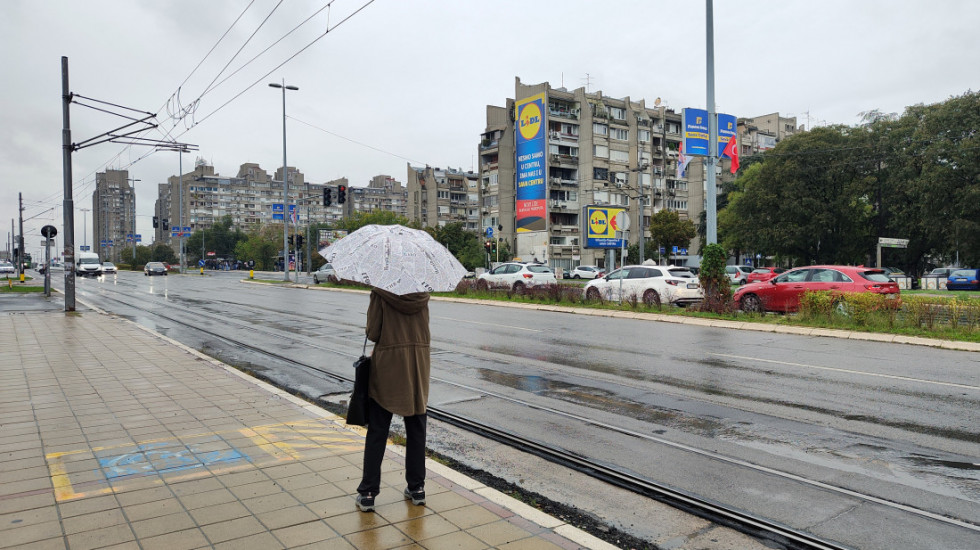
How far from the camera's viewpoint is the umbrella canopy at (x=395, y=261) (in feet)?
12.3

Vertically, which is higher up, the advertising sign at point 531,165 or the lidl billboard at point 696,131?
the advertising sign at point 531,165

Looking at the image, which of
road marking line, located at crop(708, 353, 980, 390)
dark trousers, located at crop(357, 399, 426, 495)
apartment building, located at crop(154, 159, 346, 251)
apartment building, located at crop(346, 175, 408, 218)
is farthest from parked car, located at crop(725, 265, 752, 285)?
apartment building, located at crop(346, 175, 408, 218)

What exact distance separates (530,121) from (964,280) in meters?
38.8

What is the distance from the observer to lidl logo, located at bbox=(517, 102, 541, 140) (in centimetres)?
6222

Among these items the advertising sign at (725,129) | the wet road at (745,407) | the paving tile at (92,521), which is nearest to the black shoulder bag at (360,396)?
the paving tile at (92,521)

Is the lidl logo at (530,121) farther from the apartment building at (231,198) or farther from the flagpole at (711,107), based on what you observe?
the apartment building at (231,198)

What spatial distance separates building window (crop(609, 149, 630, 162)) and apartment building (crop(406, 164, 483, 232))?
3313cm

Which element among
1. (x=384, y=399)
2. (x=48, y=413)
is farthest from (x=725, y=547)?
(x=48, y=413)

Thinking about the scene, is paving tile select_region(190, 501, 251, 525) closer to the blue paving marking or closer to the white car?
the blue paving marking

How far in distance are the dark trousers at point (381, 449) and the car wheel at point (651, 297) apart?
1738cm

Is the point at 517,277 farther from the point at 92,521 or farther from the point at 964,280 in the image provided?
the point at 964,280

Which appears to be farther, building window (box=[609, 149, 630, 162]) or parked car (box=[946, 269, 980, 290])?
building window (box=[609, 149, 630, 162])

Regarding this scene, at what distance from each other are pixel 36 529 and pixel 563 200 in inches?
2876

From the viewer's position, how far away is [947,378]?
8898 millimetres
